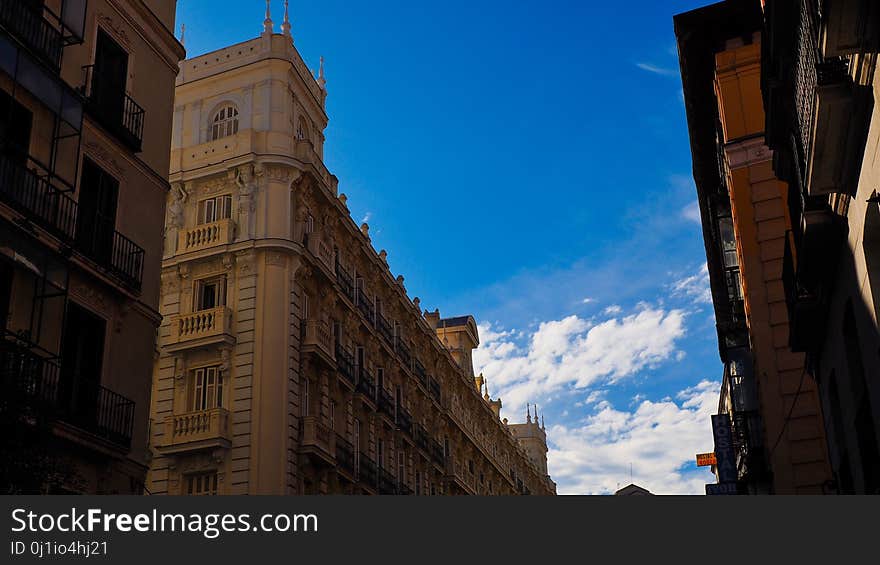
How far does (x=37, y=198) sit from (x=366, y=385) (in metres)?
22.9

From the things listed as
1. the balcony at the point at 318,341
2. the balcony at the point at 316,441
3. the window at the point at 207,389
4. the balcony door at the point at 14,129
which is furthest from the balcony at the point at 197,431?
the balcony door at the point at 14,129

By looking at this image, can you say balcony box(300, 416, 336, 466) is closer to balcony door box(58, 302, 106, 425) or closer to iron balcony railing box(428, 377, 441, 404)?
balcony door box(58, 302, 106, 425)

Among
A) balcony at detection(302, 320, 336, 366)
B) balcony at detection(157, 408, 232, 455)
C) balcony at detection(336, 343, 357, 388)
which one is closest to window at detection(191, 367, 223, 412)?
balcony at detection(157, 408, 232, 455)

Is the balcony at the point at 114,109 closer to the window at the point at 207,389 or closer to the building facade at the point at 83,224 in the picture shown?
the building facade at the point at 83,224

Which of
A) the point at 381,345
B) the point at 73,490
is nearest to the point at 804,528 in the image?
the point at 73,490

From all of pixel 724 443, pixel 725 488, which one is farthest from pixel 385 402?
pixel 724 443

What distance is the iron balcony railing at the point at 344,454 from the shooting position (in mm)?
36378

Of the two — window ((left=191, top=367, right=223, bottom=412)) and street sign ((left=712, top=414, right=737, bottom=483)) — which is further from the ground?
window ((left=191, top=367, right=223, bottom=412))

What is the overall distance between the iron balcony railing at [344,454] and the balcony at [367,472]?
0.86m

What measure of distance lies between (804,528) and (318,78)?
3439cm

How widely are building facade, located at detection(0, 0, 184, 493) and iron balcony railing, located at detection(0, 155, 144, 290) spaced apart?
0.10 feet

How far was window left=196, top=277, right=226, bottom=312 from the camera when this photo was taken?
34.9 metres

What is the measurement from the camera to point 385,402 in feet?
141

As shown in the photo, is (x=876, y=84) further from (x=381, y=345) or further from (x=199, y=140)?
(x=381, y=345)
